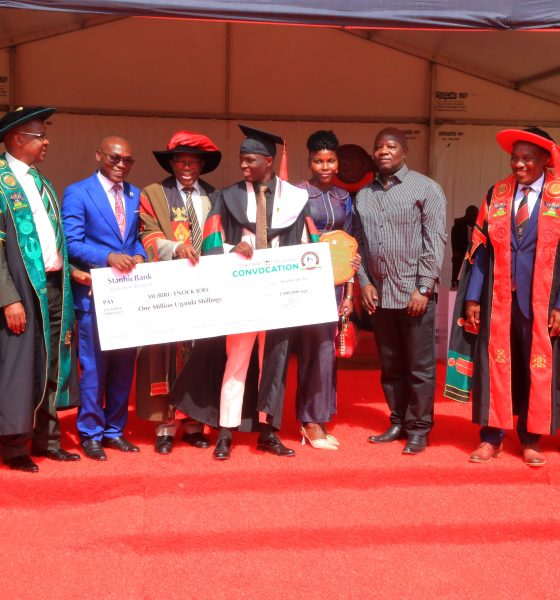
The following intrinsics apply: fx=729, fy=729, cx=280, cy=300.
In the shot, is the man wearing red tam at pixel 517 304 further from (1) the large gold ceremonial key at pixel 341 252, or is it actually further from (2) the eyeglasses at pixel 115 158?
(2) the eyeglasses at pixel 115 158

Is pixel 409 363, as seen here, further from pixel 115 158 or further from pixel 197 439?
pixel 115 158

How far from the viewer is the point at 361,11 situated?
4.19 metres

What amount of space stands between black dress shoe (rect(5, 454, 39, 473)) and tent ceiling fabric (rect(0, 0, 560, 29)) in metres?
2.48

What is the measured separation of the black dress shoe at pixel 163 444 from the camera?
439 centimetres

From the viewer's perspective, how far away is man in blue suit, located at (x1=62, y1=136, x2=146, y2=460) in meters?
4.28

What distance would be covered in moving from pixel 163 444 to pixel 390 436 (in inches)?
57.4

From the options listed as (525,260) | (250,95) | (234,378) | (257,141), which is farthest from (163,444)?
(250,95)

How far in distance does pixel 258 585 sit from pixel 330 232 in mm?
2243

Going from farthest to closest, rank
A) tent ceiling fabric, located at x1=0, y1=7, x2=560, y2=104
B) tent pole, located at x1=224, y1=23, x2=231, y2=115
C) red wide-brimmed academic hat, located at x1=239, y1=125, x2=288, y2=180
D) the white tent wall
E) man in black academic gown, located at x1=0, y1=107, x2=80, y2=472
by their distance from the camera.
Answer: tent pole, located at x1=224, y1=23, x2=231, y2=115 < the white tent wall < tent ceiling fabric, located at x1=0, y1=7, x2=560, y2=104 < red wide-brimmed academic hat, located at x1=239, y1=125, x2=288, y2=180 < man in black academic gown, located at x1=0, y1=107, x2=80, y2=472

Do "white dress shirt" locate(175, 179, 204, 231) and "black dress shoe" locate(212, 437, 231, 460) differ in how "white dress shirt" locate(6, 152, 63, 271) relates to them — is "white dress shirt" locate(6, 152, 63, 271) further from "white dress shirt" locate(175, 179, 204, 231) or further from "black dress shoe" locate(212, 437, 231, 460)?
"black dress shoe" locate(212, 437, 231, 460)

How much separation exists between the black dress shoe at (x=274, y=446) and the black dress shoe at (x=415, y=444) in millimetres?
718

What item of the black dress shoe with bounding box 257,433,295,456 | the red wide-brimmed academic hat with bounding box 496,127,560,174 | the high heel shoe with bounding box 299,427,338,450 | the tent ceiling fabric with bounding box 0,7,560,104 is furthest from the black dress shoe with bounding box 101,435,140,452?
the tent ceiling fabric with bounding box 0,7,560,104

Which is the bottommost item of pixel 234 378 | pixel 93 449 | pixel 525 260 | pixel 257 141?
pixel 93 449

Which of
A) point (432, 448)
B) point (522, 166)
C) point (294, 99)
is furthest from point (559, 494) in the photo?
point (294, 99)
